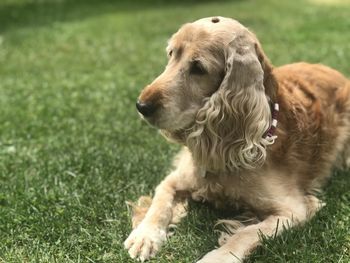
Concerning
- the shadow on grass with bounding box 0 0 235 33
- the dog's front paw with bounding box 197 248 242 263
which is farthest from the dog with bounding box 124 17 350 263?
the shadow on grass with bounding box 0 0 235 33

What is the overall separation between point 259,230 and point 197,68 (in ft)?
3.54

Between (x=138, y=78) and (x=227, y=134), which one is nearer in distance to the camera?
(x=227, y=134)

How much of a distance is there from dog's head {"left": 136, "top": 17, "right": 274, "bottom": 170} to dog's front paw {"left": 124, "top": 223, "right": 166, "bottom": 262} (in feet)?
2.05

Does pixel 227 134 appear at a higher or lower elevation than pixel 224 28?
lower

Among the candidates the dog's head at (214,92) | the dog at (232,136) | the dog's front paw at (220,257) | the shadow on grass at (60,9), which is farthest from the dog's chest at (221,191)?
the shadow on grass at (60,9)

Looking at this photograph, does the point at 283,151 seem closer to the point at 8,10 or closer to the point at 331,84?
the point at 331,84

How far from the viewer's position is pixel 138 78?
740 centimetres

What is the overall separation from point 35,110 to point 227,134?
339 centimetres

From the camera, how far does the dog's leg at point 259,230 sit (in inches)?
130

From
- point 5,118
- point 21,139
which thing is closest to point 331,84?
point 21,139

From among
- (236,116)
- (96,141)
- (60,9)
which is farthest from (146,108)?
(60,9)

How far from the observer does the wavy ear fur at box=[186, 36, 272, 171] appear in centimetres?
338

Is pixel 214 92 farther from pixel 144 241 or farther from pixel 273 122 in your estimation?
pixel 144 241

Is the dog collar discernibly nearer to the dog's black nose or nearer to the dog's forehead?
the dog's forehead
